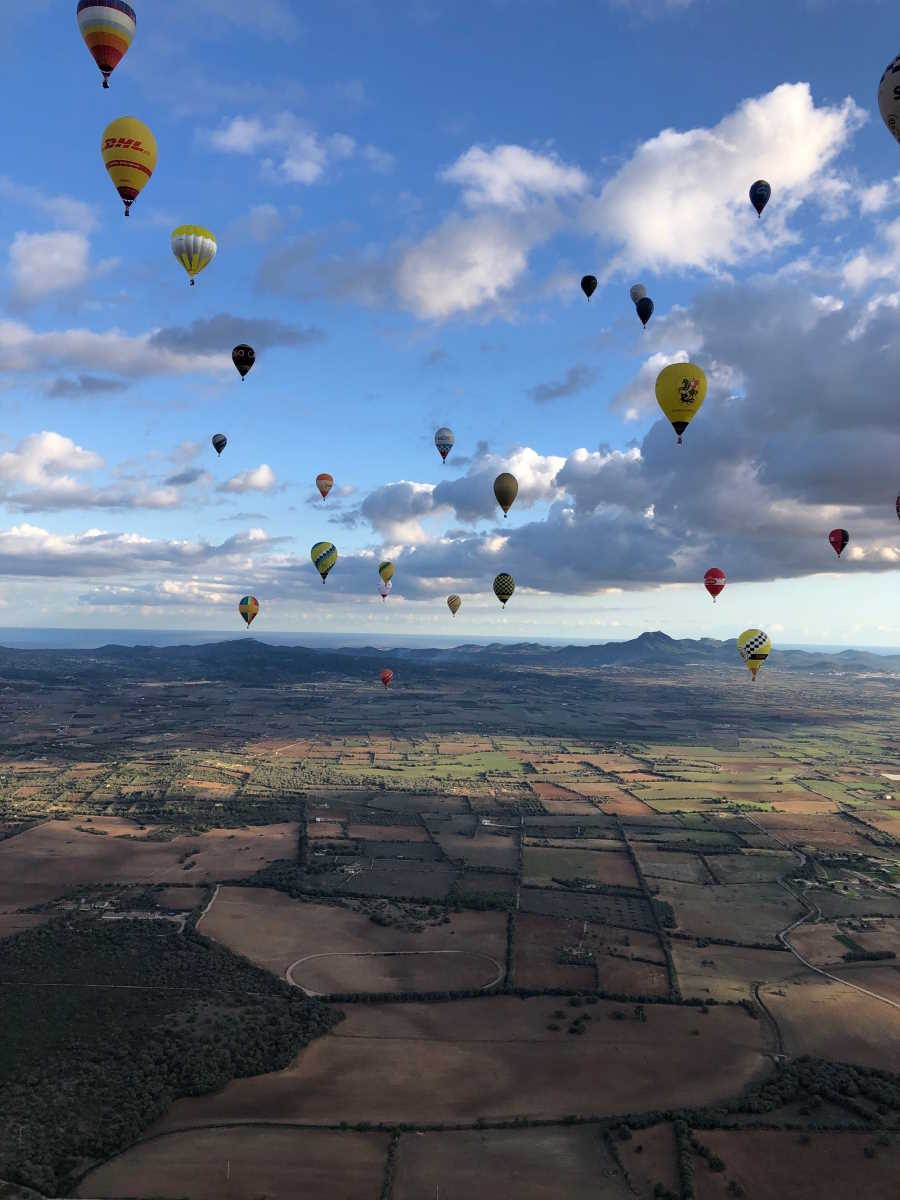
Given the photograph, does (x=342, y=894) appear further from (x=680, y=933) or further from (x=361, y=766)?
(x=361, y=766)

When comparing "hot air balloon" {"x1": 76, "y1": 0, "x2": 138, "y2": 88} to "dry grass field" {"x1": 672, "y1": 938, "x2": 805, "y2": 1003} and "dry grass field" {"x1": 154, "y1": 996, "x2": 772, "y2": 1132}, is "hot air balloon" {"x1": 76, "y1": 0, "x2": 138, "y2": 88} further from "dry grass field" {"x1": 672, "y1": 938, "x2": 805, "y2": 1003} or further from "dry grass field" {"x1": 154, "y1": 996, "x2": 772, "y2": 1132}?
"dry grass field" {"x1": 672, "y1": 938, "x2": 805, "y2": 1003}

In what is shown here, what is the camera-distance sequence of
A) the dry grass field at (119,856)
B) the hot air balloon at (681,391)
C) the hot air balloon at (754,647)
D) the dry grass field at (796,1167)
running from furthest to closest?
the hot air balloon at (754,647) < the dry grass field at (119,856) < the hot air balloon at (681,391) < the dry grass field at (796,1167)

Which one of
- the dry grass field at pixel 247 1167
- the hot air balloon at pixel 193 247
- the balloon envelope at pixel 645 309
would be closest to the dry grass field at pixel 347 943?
the dry grass field at pixel 247 1167

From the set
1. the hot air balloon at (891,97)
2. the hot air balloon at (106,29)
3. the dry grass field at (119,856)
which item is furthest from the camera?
the dry grass field at (119,856)

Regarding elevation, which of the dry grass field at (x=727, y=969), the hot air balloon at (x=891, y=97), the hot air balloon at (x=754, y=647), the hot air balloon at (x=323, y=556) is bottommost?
the dry grass field at (x=727, y=969)

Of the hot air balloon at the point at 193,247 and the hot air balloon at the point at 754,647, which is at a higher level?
the hot air balloon at the point at 193,247

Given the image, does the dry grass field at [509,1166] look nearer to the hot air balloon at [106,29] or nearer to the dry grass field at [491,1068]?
the dry grass field at [491,1068]

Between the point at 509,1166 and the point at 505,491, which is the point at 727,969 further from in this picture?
the point at 505,491

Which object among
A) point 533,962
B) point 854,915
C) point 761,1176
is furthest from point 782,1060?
point 854,915
